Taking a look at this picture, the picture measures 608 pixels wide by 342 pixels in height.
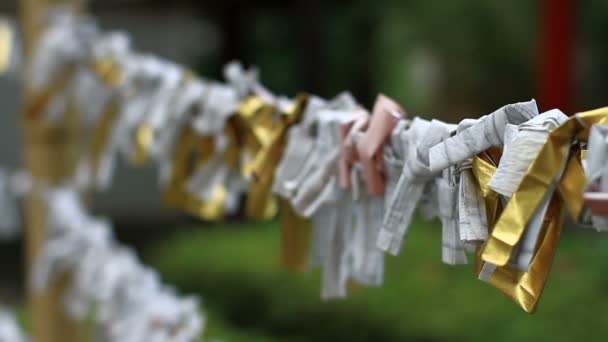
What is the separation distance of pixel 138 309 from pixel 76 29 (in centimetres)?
31

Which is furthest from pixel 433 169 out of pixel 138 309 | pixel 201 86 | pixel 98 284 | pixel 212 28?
pixel 212 28

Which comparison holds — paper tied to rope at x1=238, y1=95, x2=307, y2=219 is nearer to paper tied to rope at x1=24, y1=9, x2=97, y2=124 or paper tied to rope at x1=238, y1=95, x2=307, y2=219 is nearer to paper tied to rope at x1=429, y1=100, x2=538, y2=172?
paper tied to rope at x1=429, y1=100, x2=538, y2=172

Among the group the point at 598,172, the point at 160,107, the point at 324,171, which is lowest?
the point at 598,172

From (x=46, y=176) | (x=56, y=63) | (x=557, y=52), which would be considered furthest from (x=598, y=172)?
(x=557, y=52)

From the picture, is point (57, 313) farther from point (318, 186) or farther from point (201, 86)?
point (318, 186)

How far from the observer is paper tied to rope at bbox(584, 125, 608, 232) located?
0.83ft

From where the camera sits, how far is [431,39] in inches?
114

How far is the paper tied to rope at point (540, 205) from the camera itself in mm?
278

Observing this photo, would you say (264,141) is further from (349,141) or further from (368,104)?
(368,104)

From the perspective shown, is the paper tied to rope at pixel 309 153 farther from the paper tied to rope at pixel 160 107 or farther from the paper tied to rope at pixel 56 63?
the paper tied to rope at pixel 56 63

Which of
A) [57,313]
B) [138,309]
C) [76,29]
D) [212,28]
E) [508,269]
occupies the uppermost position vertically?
[212,28]

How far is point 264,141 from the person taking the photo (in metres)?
0.51

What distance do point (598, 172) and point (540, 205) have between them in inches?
1.3


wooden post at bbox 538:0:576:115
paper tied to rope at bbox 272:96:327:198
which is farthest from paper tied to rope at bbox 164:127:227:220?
wooden post at bbox 538:0:576:115
